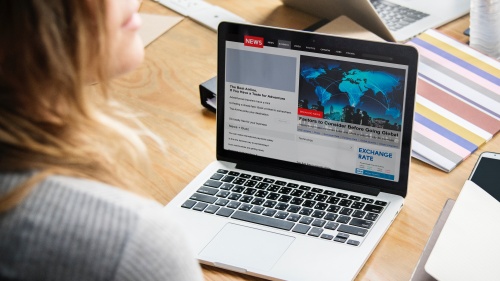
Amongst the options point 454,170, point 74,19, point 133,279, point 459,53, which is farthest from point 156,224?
point 459,53

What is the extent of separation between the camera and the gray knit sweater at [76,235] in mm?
562

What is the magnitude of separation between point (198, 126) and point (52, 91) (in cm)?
69

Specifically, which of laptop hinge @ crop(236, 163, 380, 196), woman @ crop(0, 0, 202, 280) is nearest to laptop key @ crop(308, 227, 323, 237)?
laptop hinge @ crop(236, 163, 380, 196)

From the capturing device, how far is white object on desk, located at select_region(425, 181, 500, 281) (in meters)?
0.90

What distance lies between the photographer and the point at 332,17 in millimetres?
1533

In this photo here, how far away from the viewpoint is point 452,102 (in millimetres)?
1265

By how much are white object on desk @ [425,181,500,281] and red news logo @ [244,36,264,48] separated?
14.1 inches

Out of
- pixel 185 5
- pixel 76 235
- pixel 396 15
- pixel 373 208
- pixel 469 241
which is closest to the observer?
pixel 76 235

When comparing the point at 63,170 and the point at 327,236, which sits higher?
the point at 63,170

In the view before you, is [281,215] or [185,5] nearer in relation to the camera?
[281,215]

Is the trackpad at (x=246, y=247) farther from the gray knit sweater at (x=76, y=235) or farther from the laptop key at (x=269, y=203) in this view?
the gray knit sweater at (x=76, y=235)

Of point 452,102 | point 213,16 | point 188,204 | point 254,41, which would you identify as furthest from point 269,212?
point 213,16

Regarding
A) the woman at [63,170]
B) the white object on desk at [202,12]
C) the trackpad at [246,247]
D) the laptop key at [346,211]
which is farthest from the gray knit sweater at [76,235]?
the white object on desk at [202,12]

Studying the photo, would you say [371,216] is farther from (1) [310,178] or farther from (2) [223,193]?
(2) [223,193]
